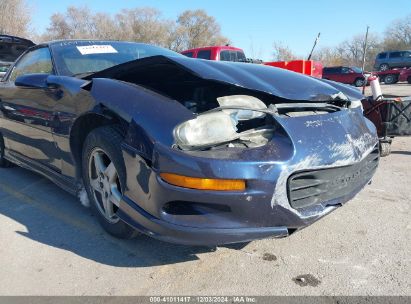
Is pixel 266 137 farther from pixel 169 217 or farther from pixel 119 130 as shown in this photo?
pixel 119 130

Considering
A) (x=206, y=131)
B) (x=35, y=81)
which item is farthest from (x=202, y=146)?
(x=35, y=81)

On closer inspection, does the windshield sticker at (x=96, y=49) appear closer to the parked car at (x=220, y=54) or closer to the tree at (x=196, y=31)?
the parked car at (x=220, y=54)

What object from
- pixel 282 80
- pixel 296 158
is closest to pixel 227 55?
pixel 282 80

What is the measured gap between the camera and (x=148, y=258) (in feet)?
8.75

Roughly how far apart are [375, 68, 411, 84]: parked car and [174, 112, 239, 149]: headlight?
2665 centimetres

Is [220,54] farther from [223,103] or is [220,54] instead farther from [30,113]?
[223,103]

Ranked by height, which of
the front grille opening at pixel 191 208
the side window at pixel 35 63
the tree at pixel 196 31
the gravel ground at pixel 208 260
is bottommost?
the gravel ground at pixel 208 260

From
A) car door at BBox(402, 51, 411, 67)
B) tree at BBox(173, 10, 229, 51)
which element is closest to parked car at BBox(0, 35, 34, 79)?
car door at BBox(402, 51, 411, 67)

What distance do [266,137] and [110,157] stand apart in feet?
3.25

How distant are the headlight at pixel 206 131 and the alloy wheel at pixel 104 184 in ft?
2.22

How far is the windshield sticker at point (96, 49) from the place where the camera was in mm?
3702

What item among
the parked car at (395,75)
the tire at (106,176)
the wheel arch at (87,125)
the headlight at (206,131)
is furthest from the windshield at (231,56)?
the parked car at (395,75)

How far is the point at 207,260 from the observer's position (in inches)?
104

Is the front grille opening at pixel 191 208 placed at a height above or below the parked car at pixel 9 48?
below
